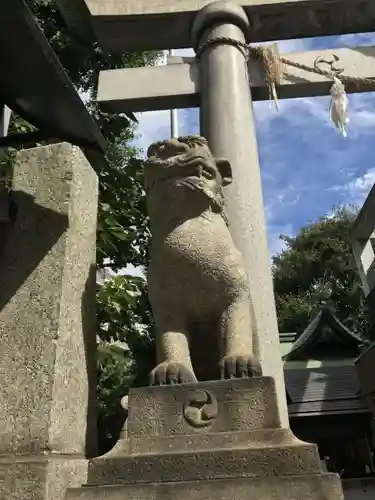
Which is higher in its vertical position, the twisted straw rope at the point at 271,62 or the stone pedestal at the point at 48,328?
the twisted straw rope at the point at 271,62

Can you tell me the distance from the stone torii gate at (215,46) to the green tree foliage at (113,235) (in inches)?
21.5

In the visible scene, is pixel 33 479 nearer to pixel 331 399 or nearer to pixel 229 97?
pixel 229 97

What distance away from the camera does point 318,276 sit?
24.7 metres

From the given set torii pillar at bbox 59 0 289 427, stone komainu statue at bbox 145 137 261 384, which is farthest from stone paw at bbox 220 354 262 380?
torii pillar at bbox 59 0 289 427

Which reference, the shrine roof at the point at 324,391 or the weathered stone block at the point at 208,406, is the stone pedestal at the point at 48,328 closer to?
the weathered stone block at the point at 208,406

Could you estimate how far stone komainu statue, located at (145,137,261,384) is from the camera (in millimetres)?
2400

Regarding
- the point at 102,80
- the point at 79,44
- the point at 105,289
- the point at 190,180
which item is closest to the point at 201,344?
the point at 190,180

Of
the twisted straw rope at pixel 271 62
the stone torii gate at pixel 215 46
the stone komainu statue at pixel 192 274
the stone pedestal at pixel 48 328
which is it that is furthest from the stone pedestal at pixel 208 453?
the twisted straw rope at pixel 271 62

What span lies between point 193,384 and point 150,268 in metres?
0.69

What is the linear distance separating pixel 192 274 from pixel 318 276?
23.1 m

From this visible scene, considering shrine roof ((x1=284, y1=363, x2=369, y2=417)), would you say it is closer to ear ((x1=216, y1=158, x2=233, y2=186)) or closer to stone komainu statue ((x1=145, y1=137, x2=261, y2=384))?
ear ((x1=216, y1=158, x2=233, y2=186))

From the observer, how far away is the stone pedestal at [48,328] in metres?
2.19

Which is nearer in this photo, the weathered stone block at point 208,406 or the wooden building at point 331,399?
the weathered stone block at point 208,406

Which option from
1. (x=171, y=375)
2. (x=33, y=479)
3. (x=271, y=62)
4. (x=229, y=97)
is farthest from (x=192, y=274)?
(x=271, y=62)
